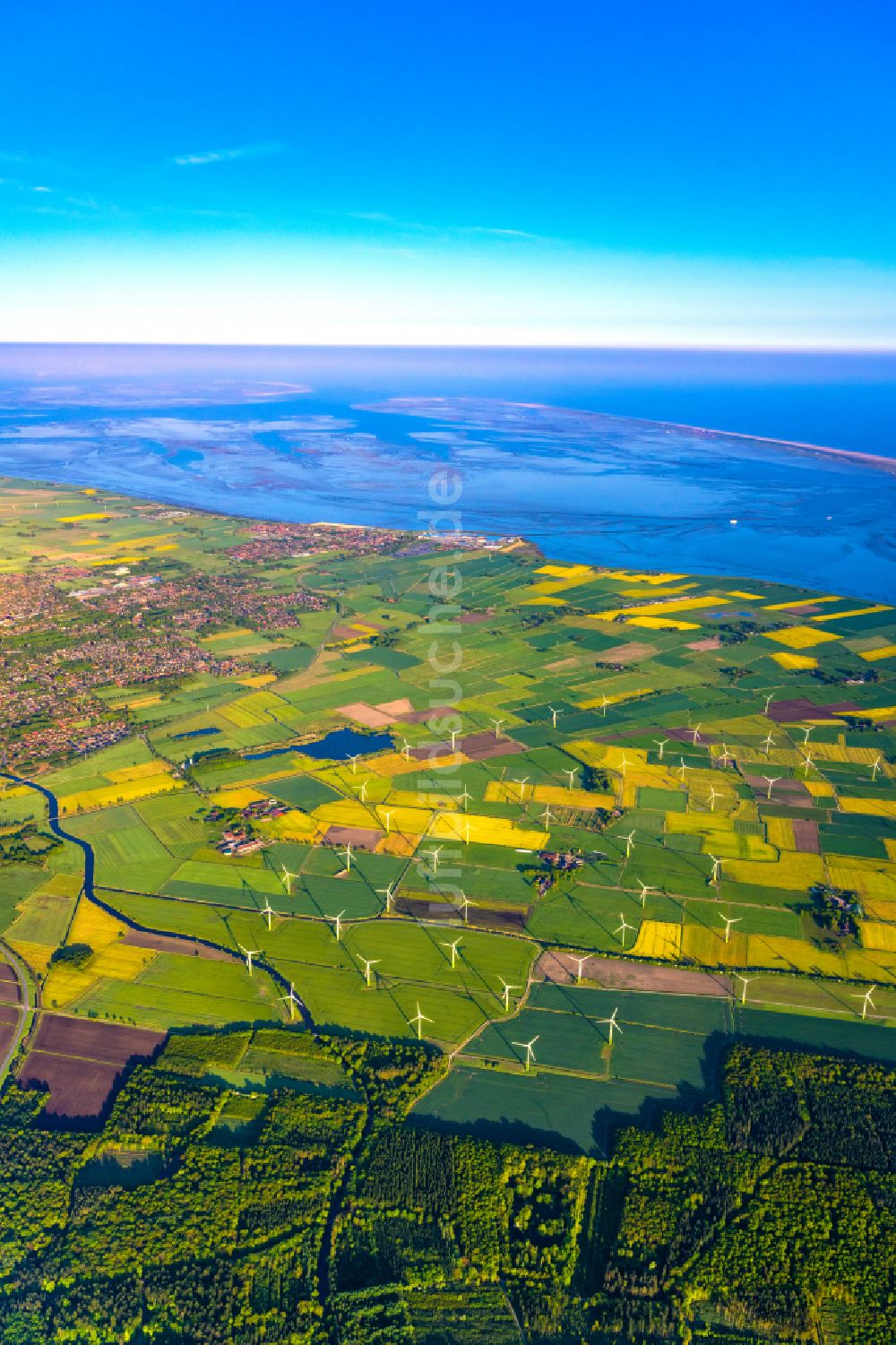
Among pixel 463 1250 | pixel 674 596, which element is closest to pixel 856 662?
pixel 674 596

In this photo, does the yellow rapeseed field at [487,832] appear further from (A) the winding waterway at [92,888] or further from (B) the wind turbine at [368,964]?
(A) the winding waterway at [92,888]

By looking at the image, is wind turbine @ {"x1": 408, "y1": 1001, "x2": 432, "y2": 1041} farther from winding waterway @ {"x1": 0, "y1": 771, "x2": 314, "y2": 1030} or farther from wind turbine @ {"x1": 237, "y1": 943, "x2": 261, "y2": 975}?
wind turbine @ {"x1": 237, "y1": 943, "x2": 261, "y2": 975}

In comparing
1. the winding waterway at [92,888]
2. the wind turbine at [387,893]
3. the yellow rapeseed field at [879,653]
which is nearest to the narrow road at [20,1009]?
the winding waterway at [92,888]

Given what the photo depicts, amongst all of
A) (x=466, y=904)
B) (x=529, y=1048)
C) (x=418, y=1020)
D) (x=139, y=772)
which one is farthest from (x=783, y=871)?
(x=139, y=772)

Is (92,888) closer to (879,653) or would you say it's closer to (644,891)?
(644,891)

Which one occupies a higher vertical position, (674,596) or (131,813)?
(674,596)

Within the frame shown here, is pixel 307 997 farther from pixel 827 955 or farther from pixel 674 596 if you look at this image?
pixel 674 596
